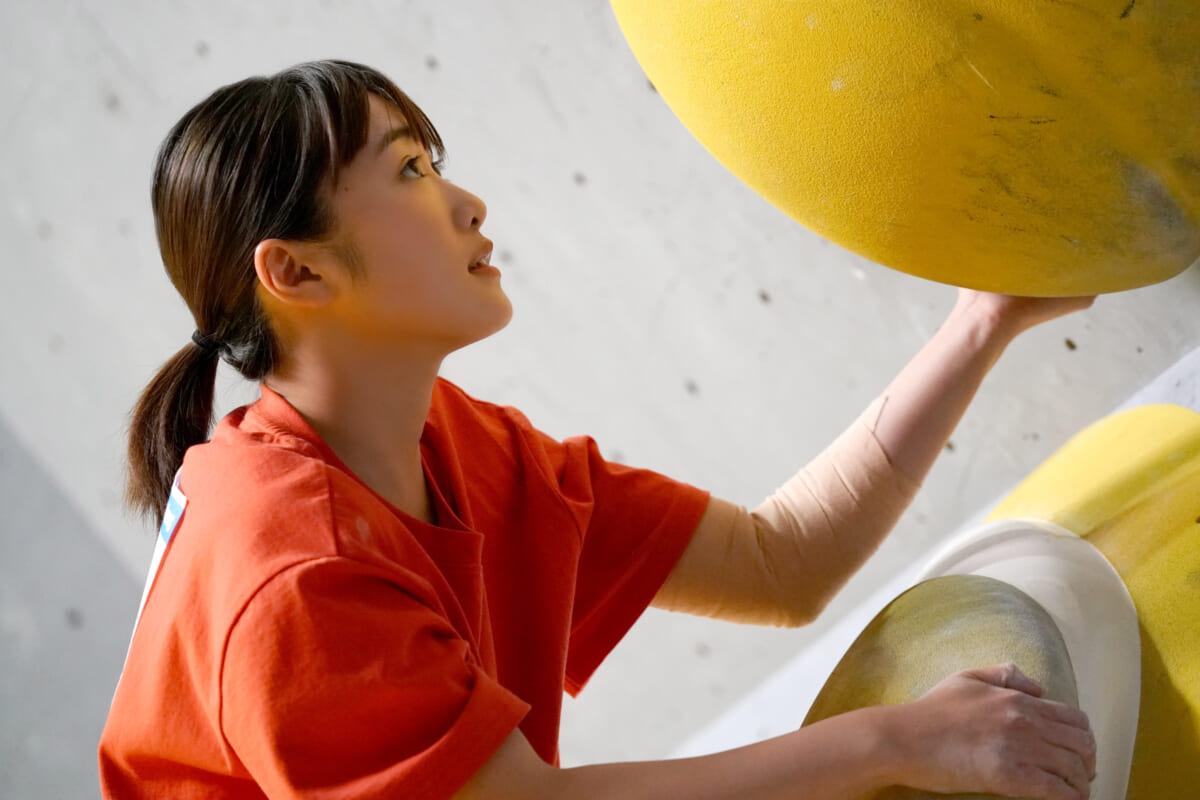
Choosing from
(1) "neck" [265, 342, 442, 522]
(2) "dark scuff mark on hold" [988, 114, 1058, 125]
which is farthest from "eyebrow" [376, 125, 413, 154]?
(2) "dark scuff mark on hold" [988, 114, 1058, 125]

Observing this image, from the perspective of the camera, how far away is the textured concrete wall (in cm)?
105

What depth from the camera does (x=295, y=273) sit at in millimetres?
632

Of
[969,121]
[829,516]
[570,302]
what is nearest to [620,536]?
[829,516]

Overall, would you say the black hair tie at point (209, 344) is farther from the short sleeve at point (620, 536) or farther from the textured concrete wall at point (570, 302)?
the textured concrete wall at point (570, 302)

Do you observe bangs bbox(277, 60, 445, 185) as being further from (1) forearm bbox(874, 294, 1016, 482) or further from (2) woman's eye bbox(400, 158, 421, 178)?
(1) forearm bbox(874, 294, 1016, 482)

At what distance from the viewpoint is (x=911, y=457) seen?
78 cm

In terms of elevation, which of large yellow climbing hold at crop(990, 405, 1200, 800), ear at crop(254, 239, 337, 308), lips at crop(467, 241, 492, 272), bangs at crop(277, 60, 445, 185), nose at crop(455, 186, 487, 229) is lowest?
large yellow climbing hold at crop(990, 405, 1200, 800)

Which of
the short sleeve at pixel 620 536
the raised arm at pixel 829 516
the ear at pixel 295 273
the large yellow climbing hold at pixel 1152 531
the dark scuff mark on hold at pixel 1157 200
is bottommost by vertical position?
the large yellow climbing hold at pixel 1152 531

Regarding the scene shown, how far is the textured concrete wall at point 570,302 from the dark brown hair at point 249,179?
1.57ft

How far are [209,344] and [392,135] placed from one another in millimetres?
171

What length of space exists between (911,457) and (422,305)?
1.15 feet

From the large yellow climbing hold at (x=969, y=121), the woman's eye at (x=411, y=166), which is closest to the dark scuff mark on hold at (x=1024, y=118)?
the large yellow climbing hold at (x=969, y=121)

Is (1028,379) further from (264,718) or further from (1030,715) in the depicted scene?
(264,718)

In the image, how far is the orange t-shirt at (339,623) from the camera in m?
0.51
